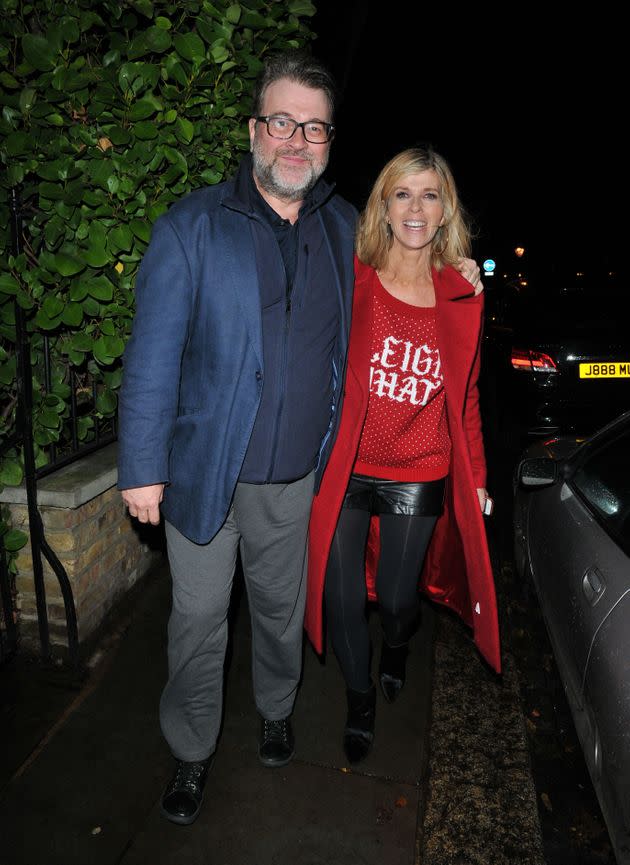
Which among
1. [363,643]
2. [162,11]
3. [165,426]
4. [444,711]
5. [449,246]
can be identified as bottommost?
[444,711]

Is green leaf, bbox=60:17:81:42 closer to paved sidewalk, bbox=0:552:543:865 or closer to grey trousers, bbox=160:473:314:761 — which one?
grey trousers, bbox=160:473:314:761

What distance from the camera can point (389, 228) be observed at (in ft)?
8.42

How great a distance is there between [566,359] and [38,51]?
5.29m

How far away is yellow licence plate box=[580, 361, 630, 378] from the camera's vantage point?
6207 millimetres

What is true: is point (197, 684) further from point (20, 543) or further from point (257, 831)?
point (20, 543)

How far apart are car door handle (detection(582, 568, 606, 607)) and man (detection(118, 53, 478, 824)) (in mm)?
937

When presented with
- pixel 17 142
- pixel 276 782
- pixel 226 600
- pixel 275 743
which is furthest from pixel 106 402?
pixel 276 782

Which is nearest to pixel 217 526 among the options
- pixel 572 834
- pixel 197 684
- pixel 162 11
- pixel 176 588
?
pixel 176 588

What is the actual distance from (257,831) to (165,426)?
1.37 metres

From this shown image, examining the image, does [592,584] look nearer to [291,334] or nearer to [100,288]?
[291,334]

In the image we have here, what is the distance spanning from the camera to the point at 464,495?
8.56 ft

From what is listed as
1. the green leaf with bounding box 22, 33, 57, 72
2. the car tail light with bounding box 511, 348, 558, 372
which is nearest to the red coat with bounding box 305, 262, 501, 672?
the green leaf with bounding box 22, 33, 57, 72

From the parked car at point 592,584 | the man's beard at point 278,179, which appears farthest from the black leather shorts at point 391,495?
the man's beard at point 278,179

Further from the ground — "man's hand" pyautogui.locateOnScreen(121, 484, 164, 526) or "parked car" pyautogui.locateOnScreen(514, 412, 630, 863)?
"man's hand" pyautogui.locateOnScreen(121, 484, 164, 526)
